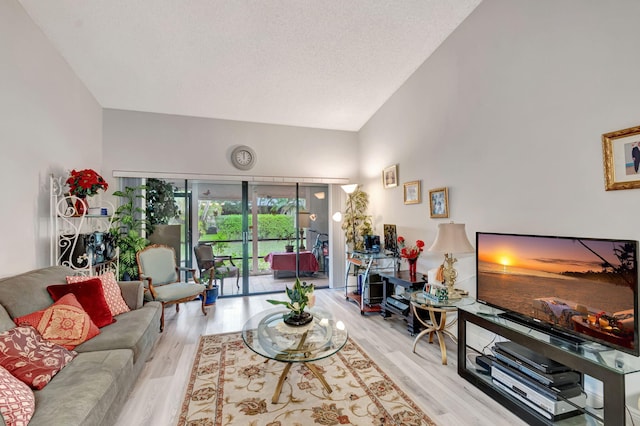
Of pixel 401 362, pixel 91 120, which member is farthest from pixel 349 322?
pixel 91 120

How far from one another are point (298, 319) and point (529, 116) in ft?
8.52

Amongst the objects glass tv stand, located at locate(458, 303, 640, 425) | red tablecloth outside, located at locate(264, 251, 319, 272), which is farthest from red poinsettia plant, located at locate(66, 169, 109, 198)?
glass tv stand, located at locate(458, 303, 640, 425)

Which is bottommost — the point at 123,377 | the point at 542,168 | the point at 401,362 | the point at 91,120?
Result: the point at 401,362

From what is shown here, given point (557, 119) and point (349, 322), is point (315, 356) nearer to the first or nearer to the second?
point (349, 322)

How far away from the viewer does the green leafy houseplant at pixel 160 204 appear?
14.8 feet

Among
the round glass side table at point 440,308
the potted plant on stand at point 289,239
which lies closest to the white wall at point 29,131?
the potted plant on stand at point 289,239

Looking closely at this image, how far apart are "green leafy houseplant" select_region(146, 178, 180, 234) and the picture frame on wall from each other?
510 centimetres

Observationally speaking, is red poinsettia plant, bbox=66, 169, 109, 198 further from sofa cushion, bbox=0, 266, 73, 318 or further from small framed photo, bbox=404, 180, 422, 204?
small framed photo, bbox=404, 180, 422, 204

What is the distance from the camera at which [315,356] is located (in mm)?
1987

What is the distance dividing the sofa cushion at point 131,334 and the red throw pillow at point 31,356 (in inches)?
9.9

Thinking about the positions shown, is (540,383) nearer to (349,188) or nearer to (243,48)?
(349,188)

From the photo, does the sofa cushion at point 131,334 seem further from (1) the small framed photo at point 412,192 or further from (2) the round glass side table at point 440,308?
(1) the small framed photo at point 412,192

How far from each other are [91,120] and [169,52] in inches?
66.6

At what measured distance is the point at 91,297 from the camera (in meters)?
2.40
